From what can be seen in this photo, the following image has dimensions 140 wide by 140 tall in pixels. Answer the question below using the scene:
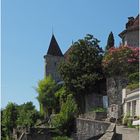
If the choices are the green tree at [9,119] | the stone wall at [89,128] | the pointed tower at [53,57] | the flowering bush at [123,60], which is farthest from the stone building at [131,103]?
the pointed tower at [53,57]

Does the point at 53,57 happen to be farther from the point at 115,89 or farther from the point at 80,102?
the point at 115,89

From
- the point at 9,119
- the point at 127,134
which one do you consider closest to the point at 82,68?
the point at 9,119

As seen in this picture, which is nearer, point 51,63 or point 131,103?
point 131,103

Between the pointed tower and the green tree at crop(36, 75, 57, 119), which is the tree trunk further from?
the pointed tower

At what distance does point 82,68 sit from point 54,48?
34065mm

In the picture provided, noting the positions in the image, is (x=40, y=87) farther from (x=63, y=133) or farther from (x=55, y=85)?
(x=63, y=133)

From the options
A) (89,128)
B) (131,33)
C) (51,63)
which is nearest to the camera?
(89,128)

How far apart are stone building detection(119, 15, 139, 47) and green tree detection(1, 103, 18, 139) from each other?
16.7 m

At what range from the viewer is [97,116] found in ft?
122

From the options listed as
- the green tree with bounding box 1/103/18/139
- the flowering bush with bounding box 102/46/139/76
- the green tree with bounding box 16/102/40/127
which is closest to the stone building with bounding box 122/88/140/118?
Result: the flowering bush with bounding box 102/46/139/76

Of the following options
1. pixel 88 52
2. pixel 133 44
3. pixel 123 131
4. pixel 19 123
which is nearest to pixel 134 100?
pixel 123 131

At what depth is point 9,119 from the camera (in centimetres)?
6141

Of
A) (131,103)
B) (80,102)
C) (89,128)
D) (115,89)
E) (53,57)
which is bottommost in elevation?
(89,128)

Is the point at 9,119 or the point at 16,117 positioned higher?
the point at 16,117
